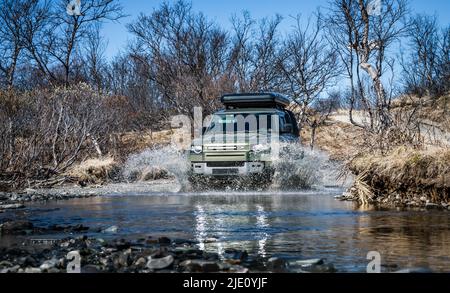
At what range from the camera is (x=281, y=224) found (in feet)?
26.6

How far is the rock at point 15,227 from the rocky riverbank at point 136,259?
1009 millimetres

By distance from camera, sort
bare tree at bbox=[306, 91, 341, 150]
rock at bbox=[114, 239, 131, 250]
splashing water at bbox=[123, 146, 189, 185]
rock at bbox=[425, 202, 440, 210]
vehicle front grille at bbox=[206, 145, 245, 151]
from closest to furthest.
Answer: rock at bbox=[114, 239, 131, 250] → rock at bbox=[425, 202, 440, 210] → vehicle front grille at bbox=[206, 145, 245, 151] → splashing water at bbox=[123, 146, 189, 185] → bare tree at bbox=[306, 91, 341, 150]

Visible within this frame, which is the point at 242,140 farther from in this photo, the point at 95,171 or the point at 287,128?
the point at 95,171

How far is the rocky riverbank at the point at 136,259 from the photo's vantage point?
4.93 m

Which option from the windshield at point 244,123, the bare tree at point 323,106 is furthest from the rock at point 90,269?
the bare tree at point 323,106

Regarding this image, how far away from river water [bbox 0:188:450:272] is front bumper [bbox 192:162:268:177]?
1.02m

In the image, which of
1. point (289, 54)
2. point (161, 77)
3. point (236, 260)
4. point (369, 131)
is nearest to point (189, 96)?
point (161, 77)

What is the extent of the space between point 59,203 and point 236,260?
7445mm

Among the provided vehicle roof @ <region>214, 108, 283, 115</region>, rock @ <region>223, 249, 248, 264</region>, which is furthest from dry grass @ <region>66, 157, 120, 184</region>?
rock @ <region>223, 249, 248, 264</region>

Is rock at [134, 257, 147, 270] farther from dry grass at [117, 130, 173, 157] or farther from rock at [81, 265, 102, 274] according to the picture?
dry grass at [117, 130, 173, 157]

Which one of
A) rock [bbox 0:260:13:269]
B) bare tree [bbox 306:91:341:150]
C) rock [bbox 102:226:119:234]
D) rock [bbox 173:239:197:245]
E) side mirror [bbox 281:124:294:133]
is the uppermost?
bare tree [bbox 306:91:341:150]

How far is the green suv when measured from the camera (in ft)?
44.9

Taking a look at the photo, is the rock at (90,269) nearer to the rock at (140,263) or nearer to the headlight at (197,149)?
the rock at (140,263)

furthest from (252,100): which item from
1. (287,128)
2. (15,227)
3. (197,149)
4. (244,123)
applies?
(15,227)
